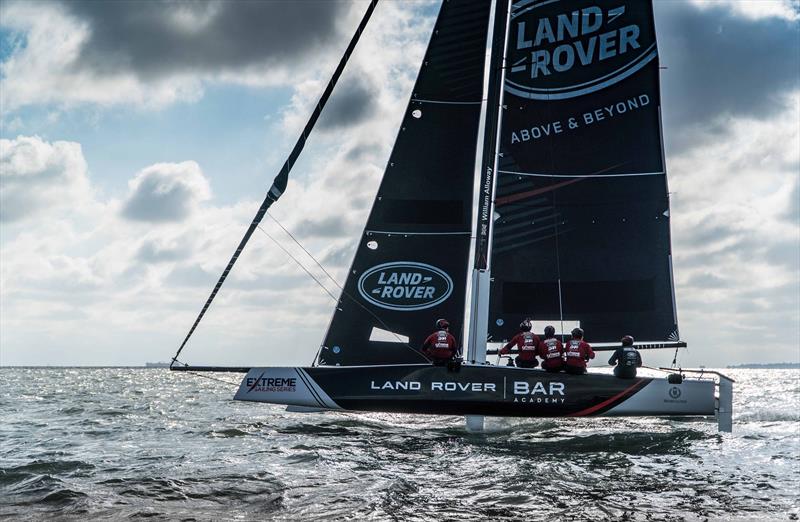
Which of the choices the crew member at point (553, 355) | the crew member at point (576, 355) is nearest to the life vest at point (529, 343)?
the crew member at point (553, 355)

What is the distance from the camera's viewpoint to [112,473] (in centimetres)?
952

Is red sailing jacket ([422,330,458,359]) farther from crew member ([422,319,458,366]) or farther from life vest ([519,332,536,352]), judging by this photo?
life vest ([519,332,536,352])

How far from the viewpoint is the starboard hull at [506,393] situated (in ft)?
38.6

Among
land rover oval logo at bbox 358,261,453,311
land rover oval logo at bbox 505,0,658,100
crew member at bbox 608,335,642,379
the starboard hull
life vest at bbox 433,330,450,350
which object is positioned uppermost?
land rover oval logo at bbox 505,0,658,100

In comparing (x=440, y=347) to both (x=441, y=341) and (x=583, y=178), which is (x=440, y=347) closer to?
(x=441, y=341)

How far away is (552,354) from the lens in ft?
40.3

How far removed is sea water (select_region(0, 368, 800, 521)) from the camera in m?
7.59

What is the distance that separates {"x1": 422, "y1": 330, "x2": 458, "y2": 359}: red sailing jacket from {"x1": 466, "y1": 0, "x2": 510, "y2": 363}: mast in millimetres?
828

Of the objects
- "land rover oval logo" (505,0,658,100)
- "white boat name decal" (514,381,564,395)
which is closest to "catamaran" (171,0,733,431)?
"land rover oval logo" (505,0,658,100)

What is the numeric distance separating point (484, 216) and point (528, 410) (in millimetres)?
3478

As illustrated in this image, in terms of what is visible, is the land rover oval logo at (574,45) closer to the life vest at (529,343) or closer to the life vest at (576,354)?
the life vest at (529,343)

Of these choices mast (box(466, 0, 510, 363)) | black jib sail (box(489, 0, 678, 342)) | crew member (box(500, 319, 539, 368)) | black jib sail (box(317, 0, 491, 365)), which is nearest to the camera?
crew member (box(500, 319, 539, 368))

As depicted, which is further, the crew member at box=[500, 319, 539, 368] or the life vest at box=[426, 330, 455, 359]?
the crew member at box=[500, 319, 539, 368]

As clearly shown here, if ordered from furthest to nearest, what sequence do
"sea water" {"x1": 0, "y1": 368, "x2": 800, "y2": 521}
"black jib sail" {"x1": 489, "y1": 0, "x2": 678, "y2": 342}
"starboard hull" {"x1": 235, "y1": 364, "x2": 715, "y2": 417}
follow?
"black jib sail" {"x1": 489, "y1": 0, "x2": 678, "y2": 342}
"starboard hull" {"x1": 235, "y1": 364, "x2": 715, "y2": 417}
"sea water" {"x1": 0, "y1": 368, "x2": 800, "y2": 521}
